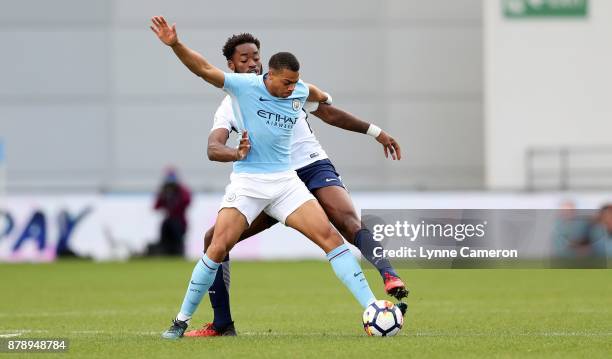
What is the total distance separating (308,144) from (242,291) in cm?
623

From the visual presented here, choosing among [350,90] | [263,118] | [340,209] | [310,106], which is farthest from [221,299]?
[350,90]

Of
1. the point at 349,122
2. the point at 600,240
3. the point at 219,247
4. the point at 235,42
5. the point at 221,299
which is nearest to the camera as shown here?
the point at 219,247

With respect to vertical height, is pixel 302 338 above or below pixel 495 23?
below

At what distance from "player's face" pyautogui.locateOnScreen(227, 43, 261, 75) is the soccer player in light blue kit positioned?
81cm

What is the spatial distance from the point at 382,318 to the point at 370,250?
760 millimetres

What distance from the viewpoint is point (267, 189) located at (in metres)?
9.93

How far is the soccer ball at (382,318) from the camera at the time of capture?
31.8ft

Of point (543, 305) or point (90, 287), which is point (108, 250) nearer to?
point (90, 287)

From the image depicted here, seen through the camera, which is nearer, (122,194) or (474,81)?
(122,194)

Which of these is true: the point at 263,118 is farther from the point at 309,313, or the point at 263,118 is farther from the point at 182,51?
the point at 309,313

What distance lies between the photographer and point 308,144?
11.2 metres

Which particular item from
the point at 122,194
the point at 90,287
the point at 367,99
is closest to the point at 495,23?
the point at 367,99

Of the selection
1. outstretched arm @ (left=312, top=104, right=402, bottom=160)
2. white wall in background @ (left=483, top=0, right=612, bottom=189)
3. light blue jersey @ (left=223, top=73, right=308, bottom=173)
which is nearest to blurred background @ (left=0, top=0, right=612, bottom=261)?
white wall in background @ (left=483, top=0, right=612, bottom=189)

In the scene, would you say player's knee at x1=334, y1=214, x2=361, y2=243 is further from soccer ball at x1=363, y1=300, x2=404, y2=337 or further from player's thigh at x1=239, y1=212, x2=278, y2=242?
soccer ball at x1=363, y1=300, x2=404, y2=337
